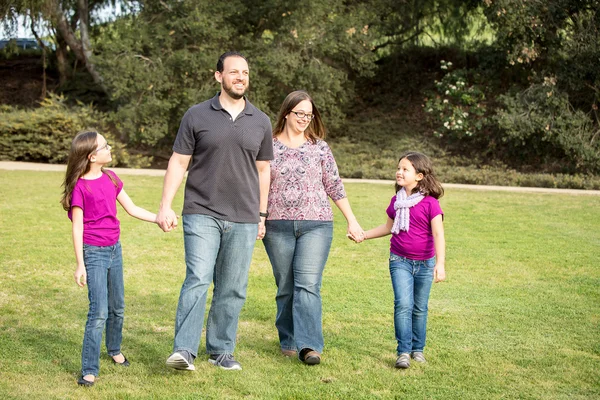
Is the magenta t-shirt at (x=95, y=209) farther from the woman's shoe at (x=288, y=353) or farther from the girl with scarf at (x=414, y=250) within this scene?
the girl with scarf at (x=414, y=250)

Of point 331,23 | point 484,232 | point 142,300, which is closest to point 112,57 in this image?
point 331,23

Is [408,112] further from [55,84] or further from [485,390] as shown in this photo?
[485,390]

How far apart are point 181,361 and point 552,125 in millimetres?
18218

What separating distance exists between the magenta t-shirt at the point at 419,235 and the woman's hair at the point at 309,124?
0.86m

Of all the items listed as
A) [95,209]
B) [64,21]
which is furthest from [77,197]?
[64,21]

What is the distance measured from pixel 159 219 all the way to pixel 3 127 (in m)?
17.1

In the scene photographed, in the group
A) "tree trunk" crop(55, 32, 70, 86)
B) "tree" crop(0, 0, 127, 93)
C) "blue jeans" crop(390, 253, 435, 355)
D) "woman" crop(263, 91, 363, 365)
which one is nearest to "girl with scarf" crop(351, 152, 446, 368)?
"blue jeans" crop(390, 253, 435, 355)

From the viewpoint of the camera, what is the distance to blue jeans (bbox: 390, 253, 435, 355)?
17.5ft

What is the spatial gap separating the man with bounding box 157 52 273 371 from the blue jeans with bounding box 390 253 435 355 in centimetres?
105

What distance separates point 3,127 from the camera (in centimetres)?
2050

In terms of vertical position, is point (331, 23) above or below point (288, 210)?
above

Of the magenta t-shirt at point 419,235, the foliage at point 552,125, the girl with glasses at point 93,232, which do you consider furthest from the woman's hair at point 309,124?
the foliage at point 552,125

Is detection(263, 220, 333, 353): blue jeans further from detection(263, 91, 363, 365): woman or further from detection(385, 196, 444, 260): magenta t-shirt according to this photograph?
detection(385, 196, 444, 260): magenta t-shirt

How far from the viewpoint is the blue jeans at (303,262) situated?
17.7 ft
